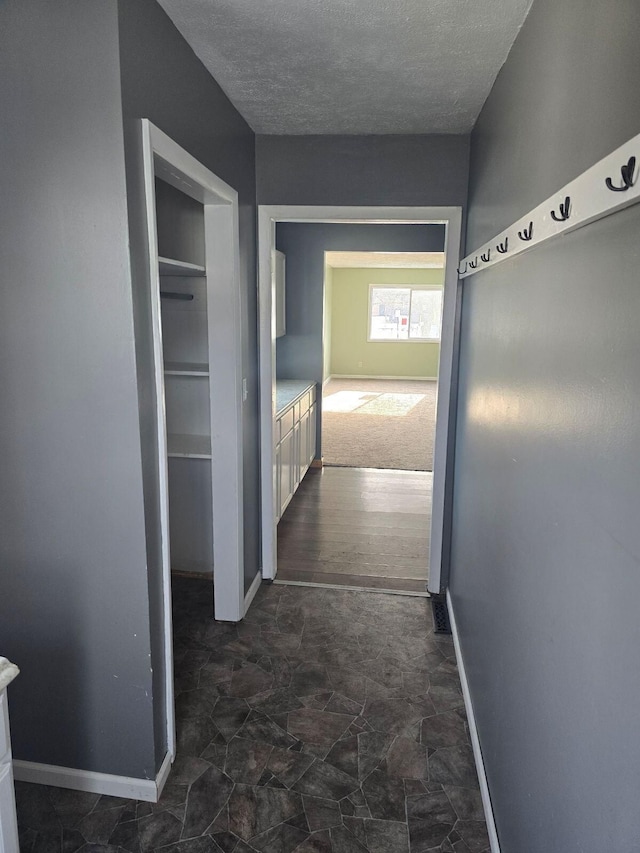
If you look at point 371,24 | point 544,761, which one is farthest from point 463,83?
point 544,761

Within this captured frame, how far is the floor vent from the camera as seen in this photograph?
3088 mm

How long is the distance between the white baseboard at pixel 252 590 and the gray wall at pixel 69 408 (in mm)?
1268

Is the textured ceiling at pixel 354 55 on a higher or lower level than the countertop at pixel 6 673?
higher

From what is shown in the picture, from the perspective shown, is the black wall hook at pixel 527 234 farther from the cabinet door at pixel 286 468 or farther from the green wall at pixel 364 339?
the green wall at pixel 364 339

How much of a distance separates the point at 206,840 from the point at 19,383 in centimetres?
157

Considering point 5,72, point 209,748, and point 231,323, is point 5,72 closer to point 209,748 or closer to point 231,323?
point 231,323

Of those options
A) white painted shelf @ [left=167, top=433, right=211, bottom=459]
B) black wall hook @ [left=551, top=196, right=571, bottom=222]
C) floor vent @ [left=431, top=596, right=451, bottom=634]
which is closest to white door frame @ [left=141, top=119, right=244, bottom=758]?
white painted shelf @ [left=167, top=433, right=211, bottom=459]

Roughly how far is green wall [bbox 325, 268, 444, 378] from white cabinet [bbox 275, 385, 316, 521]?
6.40 metres

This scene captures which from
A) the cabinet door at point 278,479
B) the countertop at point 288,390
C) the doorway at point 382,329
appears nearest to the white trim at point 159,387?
the cabinet door at point 278,479

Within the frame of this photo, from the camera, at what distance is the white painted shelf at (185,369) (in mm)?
3037

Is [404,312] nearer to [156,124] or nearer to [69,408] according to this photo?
[156,124]

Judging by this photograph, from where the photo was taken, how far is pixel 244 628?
10.1 ft

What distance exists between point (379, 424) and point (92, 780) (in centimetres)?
640

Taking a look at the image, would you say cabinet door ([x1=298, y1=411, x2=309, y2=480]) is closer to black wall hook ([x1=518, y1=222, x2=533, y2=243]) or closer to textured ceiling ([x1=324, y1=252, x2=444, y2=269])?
black wall hook ([x1=518, y1=222, x2=533, y2=243])
